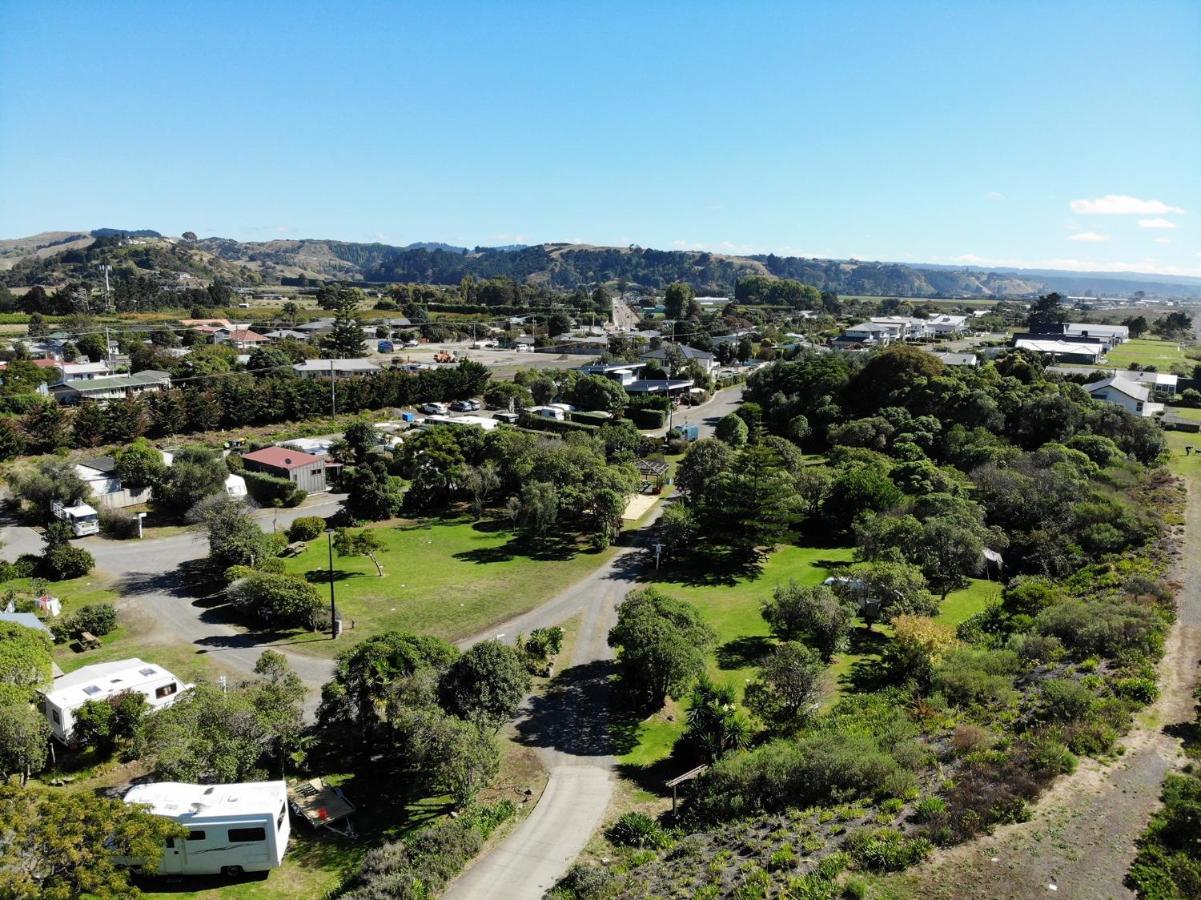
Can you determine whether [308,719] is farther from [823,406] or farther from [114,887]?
[823,406]

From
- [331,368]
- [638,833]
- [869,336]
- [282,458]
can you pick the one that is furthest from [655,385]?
[638,833]

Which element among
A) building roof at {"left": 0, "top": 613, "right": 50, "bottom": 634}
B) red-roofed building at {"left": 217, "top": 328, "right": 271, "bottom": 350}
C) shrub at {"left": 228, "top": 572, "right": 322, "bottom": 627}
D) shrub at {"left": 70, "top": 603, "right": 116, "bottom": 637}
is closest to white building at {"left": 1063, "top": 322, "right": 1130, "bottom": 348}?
shrub at {"left": 228, "top": 572, "right": 322, "bottom": 627}

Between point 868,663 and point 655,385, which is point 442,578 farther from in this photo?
point 655,385

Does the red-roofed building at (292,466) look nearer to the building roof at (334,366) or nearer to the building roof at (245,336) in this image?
the building roof at (334,366)

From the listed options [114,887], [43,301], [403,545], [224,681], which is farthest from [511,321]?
[114,887]

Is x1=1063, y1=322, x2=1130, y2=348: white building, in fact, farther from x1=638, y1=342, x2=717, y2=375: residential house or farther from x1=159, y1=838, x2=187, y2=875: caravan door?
x1=159, y1=838, x2=187, y2=875: caravan door
